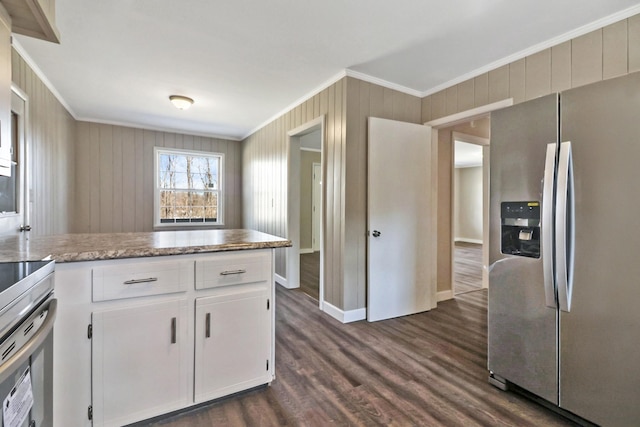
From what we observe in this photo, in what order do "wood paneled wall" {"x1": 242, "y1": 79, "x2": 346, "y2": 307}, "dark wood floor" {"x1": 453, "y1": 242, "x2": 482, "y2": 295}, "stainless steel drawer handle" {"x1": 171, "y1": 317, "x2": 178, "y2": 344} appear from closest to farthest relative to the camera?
"stainless steel drawer handle" {"x1": 171, "y1": 317, "x2": 178, "y2": 344} → "wood paneled wall" {"x1": 242, "y1": 79, "x2": 346, "y2": 307} → "dark wood floor" {"x1": 453, "y1": 242, "x2": 482, "y2": 295}

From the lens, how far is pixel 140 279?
57.6 inches

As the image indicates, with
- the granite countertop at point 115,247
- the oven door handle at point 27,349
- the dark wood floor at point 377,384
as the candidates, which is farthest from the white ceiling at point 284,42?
the dark wood floor at point 377,384

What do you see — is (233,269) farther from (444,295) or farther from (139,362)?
(444,295)

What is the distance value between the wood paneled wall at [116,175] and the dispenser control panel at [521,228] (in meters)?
5.36

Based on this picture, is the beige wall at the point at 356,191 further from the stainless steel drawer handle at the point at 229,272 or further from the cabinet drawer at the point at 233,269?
the stainless steel drawer handle at the point at 229,272

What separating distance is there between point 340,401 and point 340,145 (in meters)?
2.22

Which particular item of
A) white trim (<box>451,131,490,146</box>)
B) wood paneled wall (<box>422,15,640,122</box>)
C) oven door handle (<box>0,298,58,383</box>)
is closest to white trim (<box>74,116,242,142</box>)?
white trim (<box>451,131,490,146</box>)

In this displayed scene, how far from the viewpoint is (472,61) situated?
272cm

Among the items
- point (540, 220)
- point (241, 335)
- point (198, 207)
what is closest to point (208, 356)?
point (241, 335)

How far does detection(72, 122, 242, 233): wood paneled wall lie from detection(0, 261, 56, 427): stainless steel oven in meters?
4.45

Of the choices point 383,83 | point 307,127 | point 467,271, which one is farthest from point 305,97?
point 467,271

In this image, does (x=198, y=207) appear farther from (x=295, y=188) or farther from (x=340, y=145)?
(x=340, y=145)

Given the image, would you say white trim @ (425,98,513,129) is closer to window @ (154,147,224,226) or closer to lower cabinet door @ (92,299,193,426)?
lower cabinet door @ (92,299,193,426)

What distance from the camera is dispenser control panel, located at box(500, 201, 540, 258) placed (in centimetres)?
167
